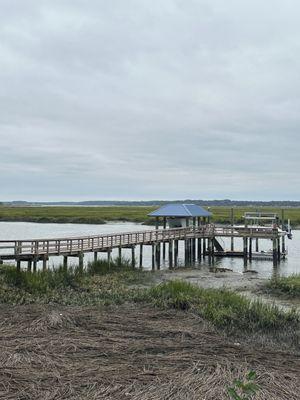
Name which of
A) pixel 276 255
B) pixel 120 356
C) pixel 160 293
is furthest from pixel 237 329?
pixel 276 255

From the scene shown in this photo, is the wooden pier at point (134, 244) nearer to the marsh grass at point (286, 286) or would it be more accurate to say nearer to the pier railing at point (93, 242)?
the pier railing at point (93, 242)

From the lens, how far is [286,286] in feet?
77.6

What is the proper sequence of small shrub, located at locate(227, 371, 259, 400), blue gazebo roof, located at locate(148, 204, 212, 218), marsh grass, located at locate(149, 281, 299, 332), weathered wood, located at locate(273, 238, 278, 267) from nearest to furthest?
small shrub, located at locate(227, 371, 259, 400) → marsh grass, located at locate(149, 281, 299, 332) → weathered wood, located at locate(273, 238, 278, 267) → blue gazebo roof, located at locate(148, 204, 212, 218)

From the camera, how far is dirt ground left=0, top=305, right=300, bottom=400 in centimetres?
807

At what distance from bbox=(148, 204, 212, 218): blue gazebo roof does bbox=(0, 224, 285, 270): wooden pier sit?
166 cm

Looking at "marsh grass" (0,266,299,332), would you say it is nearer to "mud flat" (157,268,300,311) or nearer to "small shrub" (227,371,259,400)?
"mud flat" (157,268,300,311)

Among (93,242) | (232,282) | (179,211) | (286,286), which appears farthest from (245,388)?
(179,211)

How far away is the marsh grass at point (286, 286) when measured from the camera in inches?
896

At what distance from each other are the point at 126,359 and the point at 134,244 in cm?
2590

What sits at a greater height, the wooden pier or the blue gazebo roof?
the blue gazebo roof

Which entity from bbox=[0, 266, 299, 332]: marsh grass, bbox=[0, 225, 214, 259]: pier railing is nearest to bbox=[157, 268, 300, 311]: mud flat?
bbox=[0, 266, 299, 332]: marsh grass

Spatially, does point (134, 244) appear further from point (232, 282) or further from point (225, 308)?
point (225, 308)

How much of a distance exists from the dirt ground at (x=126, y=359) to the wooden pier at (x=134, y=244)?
12.3 metres

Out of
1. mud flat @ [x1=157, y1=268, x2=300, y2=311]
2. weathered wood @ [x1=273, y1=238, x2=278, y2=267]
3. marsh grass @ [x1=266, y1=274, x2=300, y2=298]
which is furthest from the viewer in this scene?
weathered wood @ [x1=273, y1=238, x2=278, y2=267]
